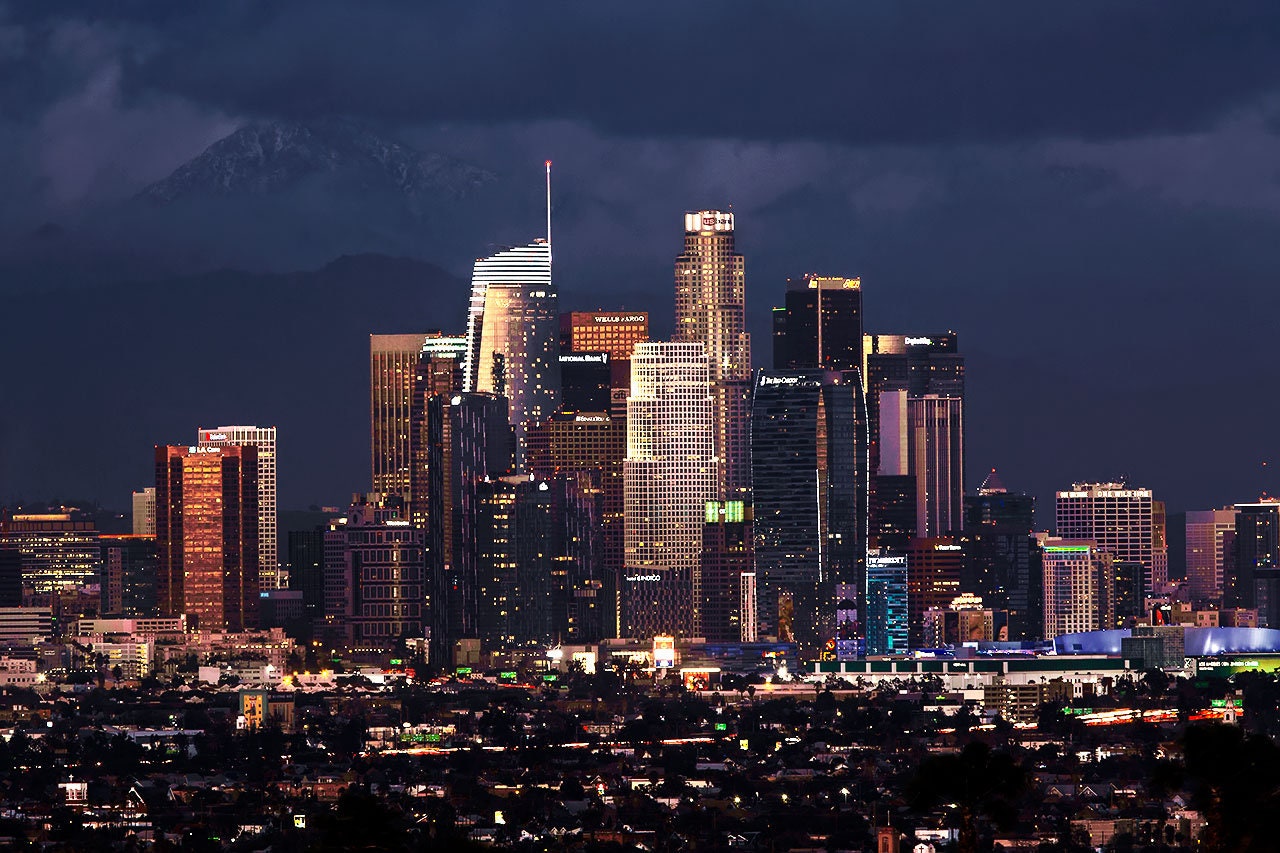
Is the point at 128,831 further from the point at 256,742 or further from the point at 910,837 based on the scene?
the point at 256,742

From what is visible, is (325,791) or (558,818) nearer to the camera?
(558,818)

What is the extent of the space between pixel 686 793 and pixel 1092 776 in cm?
1623

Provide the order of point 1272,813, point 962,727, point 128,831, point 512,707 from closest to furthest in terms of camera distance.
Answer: point 1272,813, point 128,831, point 962,727, point 512,707

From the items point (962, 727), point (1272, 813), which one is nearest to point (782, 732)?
point (962, 727)

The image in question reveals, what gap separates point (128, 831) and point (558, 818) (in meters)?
14.7

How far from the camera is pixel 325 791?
142500mm

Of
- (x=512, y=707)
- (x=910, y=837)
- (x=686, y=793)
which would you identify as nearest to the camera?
(x=910, y=837)

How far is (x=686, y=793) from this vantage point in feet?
461

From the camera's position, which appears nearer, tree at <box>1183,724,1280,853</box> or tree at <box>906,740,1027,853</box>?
tree at <box>906,740,1027,853</box>

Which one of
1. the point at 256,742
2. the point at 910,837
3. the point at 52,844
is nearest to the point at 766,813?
the point at 910,837

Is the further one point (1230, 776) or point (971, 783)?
point (1230, 776)

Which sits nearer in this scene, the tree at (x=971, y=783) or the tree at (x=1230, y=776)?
the tree at (x=971, y=783)

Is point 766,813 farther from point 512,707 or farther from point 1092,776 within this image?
point 512,707

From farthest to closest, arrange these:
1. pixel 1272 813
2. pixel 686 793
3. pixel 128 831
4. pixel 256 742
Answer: pixel 256 742
pixel 686 793
pixel 128 831
pixel 1272 813
